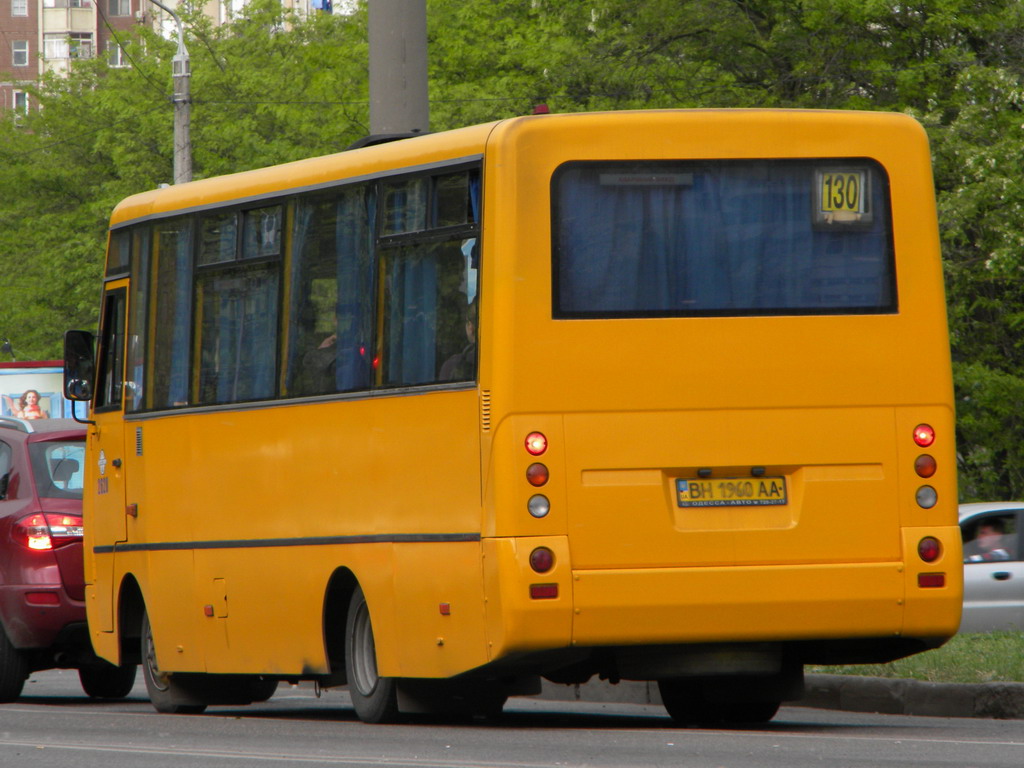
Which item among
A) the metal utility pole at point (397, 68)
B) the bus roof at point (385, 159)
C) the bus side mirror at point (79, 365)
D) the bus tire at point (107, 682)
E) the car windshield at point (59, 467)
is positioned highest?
the metal utility pole at point (397, 68)

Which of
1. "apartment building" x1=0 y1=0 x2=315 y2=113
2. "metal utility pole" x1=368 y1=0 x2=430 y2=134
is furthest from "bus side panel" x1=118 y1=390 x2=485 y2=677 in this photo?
"apartment building" x1=0 y1=0 x2=315 y2=113

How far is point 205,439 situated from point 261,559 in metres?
0.92

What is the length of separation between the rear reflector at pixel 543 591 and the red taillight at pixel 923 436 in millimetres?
1886

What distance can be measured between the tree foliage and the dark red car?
1412cm

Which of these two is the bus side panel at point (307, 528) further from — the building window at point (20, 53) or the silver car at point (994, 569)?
the building window at point (20, 53)

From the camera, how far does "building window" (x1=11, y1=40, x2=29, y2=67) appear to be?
10221cm

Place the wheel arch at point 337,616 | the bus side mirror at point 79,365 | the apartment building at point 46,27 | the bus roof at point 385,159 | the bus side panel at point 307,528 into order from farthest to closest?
the apartment building at point 46,27 → the bus side mirror at point 79,365 → the wheel arch at point 337,616 → the bus side panel at point 307,528 → the bus roof at point 385,159

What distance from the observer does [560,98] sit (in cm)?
3291

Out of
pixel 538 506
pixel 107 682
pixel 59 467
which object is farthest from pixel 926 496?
pixel 107 682

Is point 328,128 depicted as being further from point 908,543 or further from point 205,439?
point 908,543

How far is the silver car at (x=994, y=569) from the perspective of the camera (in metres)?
18.4

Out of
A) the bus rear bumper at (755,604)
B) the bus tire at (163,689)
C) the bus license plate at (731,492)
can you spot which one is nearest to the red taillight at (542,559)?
the bus rear bumper at (755,604)

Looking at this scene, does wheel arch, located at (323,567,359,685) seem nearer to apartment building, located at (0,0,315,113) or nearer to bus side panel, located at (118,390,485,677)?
bus side panel, located at (118,390,485,677)

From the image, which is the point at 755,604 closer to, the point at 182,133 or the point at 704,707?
the point at 704,707
